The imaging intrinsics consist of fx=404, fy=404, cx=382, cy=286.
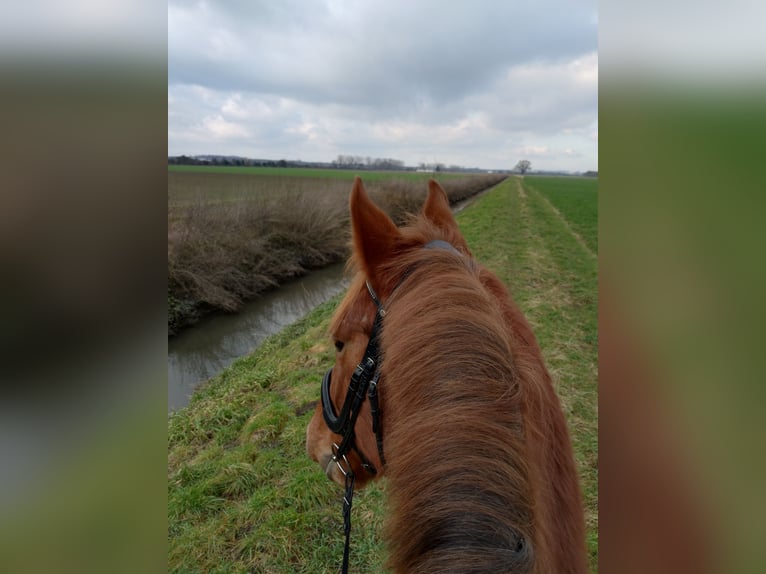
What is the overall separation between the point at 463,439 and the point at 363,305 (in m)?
0.72

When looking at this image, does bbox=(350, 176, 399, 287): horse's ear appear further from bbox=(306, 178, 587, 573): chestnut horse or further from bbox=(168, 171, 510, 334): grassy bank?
bbox=(168, 171, 510, 334): grassy bank

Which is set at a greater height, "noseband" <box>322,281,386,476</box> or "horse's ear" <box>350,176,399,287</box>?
"horse's ear" <box>350,176,399,287</box>

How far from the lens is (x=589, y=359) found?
696cm

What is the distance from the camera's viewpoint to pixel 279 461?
15.0 feet

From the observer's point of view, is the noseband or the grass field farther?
the grass field

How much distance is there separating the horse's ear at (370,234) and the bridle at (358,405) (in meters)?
0.09

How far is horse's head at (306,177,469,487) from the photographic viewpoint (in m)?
1.51
